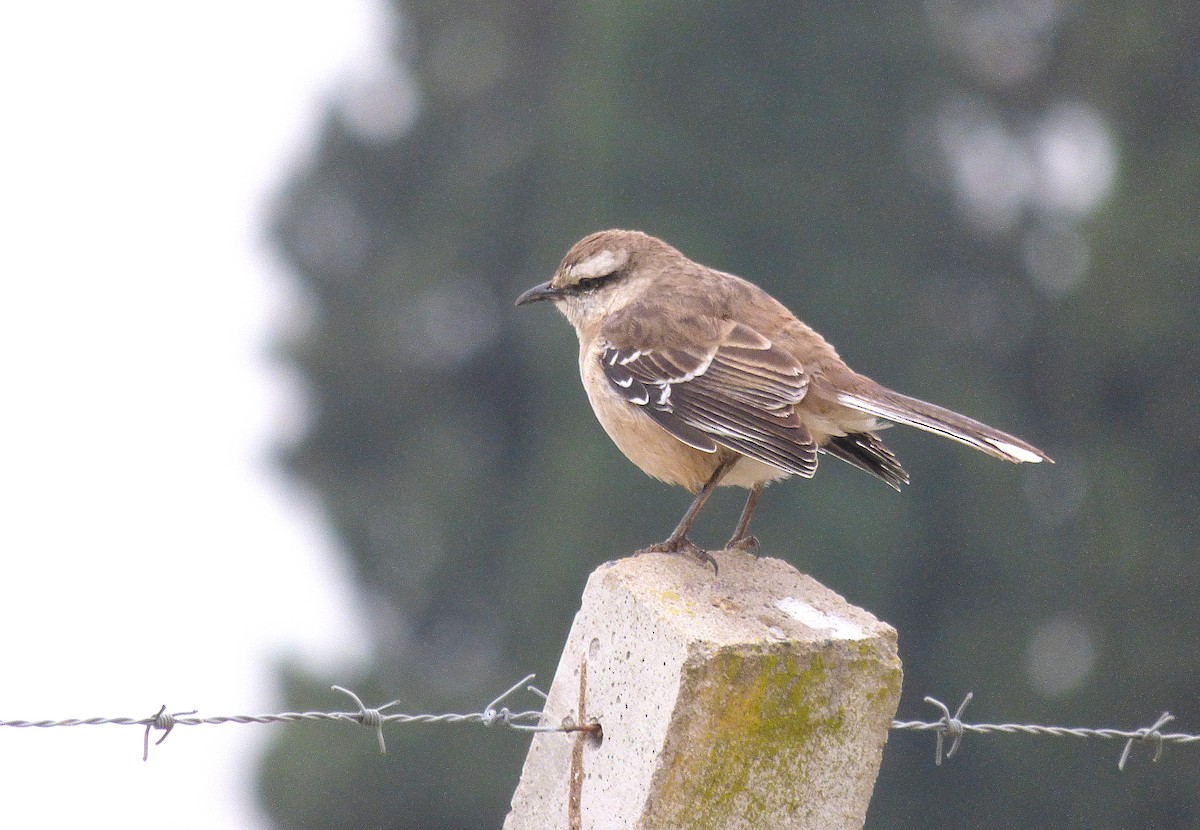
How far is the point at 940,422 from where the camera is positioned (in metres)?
5.27

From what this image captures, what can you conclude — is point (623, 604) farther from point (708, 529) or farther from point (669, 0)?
point (669, 0)

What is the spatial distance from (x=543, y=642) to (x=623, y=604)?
27309 mm

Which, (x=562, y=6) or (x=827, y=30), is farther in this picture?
(x=562, y=6)

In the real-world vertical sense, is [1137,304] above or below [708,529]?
above

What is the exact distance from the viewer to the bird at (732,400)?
209 inches

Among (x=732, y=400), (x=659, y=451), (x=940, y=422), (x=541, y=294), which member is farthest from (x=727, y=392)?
(x=541, y=294)

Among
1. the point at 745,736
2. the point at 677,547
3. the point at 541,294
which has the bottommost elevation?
the point at 677,547

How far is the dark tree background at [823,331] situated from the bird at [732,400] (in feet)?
63.1

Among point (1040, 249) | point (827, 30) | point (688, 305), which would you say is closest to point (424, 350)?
point (827, 30)

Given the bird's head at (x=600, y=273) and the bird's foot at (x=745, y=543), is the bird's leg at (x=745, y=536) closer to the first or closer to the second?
the bird's foot at (x=745, y=543)

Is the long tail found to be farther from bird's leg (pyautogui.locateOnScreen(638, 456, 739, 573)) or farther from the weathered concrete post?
the weathered concrete post

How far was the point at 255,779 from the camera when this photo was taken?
91.8 ft

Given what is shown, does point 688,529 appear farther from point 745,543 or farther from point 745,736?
point 745,736

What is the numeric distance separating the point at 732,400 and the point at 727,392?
0.07 metres
